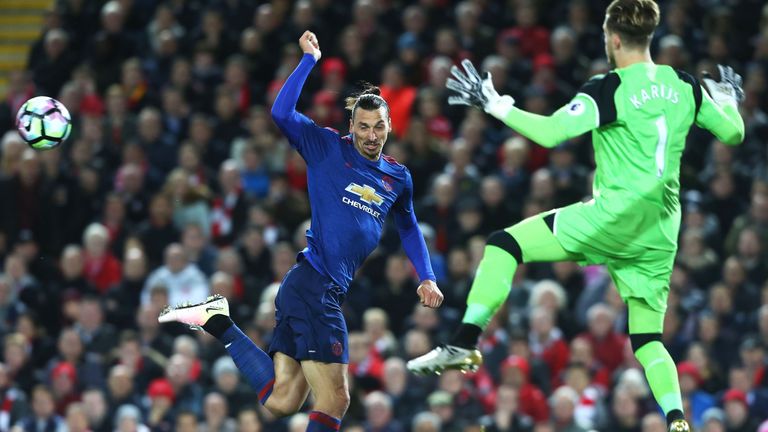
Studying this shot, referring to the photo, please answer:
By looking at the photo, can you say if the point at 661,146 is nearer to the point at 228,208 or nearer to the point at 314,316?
the point at 314,316

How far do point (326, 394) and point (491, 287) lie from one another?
1197 mm

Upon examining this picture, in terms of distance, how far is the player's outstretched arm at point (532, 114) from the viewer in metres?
7.20

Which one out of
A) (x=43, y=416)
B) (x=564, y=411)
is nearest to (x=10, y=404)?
(x=43, y=416)

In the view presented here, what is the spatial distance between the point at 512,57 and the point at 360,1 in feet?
6.44

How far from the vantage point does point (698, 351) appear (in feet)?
39.4

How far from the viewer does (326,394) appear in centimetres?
804

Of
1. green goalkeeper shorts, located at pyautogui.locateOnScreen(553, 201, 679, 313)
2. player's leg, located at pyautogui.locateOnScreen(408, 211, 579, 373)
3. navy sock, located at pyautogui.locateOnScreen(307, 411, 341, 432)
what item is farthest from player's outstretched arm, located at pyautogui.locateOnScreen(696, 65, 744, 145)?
navy sock, located at pyautogui.locateOnScreen(307, 411, 341, 432)

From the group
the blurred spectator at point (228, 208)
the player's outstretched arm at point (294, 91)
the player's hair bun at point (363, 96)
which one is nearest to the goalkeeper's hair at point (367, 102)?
the player's hair bun at point (363, 96)

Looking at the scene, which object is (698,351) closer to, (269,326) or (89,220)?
(269,326)

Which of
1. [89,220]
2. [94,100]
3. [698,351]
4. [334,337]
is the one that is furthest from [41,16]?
[334,337]

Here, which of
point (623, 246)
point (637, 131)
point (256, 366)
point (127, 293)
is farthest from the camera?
point (127, 293)

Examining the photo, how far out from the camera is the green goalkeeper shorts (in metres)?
7.50

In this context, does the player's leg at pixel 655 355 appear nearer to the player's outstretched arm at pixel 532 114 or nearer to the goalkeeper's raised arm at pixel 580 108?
the goalkeeper's raised arm at pixel 580 108

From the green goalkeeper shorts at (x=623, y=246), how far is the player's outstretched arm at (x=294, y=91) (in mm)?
1612
